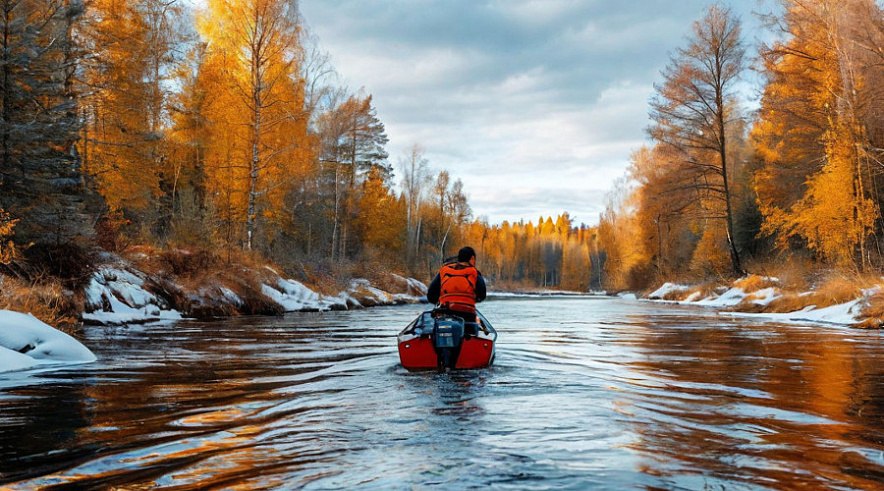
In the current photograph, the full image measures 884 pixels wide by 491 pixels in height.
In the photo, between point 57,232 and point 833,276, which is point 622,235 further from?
point 57,232

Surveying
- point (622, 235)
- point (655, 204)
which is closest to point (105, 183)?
point (655, 204)

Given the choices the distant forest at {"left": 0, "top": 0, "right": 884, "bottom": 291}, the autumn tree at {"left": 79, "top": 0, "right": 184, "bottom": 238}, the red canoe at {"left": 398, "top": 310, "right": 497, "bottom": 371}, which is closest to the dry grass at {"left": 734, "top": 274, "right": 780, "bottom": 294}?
the distant forest at {"left": 0, "top": 0, "right": 884, "bottom": 291}

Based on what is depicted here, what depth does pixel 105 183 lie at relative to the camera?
2139 cm

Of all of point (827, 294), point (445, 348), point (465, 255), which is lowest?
point (445, 348)

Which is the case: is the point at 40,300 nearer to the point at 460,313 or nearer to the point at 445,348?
the point at 460,313

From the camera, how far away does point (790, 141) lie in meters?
26.5

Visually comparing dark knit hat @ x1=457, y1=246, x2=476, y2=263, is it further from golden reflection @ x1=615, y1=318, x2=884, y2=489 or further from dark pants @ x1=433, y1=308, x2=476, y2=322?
golden reflection @ x1=615, y1=318, x2=884, y2=489

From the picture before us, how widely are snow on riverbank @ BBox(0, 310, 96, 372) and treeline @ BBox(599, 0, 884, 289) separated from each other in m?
18.1

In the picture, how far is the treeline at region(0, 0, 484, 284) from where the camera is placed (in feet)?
39.4

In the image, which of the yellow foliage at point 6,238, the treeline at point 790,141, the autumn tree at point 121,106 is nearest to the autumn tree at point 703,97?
the treeline at point 790,141

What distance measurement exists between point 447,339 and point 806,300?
16.3 meters

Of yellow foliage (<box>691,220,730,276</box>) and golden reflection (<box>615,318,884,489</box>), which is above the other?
yellow foliage (<box>691,220,730,276</box>)

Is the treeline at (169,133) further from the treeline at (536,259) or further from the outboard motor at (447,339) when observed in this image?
the treeline at (536,259)

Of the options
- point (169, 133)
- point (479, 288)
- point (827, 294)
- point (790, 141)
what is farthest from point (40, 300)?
point (790, 141)
